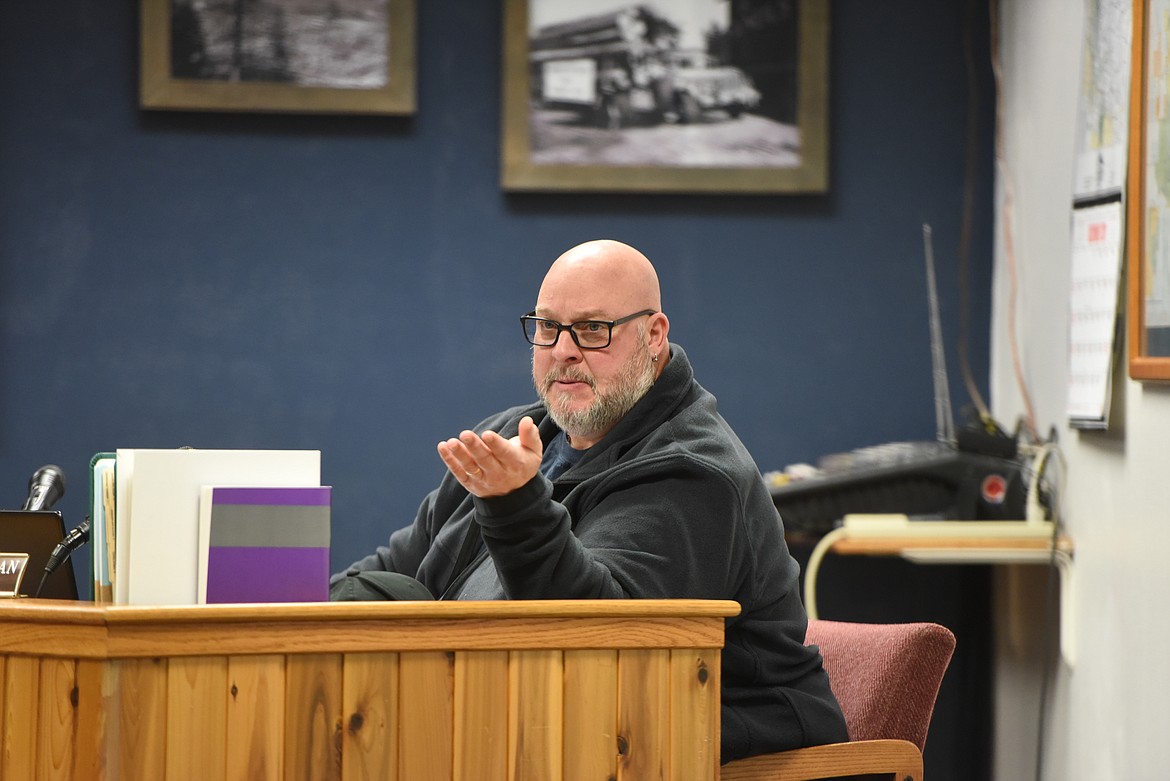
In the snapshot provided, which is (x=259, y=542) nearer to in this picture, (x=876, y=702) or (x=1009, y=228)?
(x=876, y=702)

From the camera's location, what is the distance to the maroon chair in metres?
1.81

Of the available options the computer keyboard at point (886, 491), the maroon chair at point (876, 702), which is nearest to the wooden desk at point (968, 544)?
the computer keyboard at point (886, 491)

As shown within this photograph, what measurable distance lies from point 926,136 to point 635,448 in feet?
6.50

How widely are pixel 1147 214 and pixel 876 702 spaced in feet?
3.42

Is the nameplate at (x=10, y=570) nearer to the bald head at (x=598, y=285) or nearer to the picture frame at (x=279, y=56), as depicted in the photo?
the bald head at (x=598, y=285)

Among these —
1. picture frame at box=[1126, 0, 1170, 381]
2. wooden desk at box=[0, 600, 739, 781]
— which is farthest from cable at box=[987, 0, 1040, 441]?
wooden desk at box=[0, 600, 739, 781]

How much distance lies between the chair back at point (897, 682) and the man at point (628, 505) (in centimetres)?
9

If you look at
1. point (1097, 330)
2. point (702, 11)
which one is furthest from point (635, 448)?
point (702, 11)

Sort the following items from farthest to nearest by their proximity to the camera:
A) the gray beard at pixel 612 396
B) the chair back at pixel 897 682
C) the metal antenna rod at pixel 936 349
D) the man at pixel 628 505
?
the metal antenna rod at pixel 936 349 → the gray beard at pixel 612 396 → the chair back at pixel 897 682 → the man at pixel 628 505

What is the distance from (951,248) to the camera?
3.60m

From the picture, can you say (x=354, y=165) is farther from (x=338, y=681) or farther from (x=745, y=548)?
(x=338, y=681)

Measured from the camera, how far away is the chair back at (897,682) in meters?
1.96

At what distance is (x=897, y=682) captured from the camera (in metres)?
1.97

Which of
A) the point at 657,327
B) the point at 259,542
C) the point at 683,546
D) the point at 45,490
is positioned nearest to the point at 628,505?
the point at 683,546
